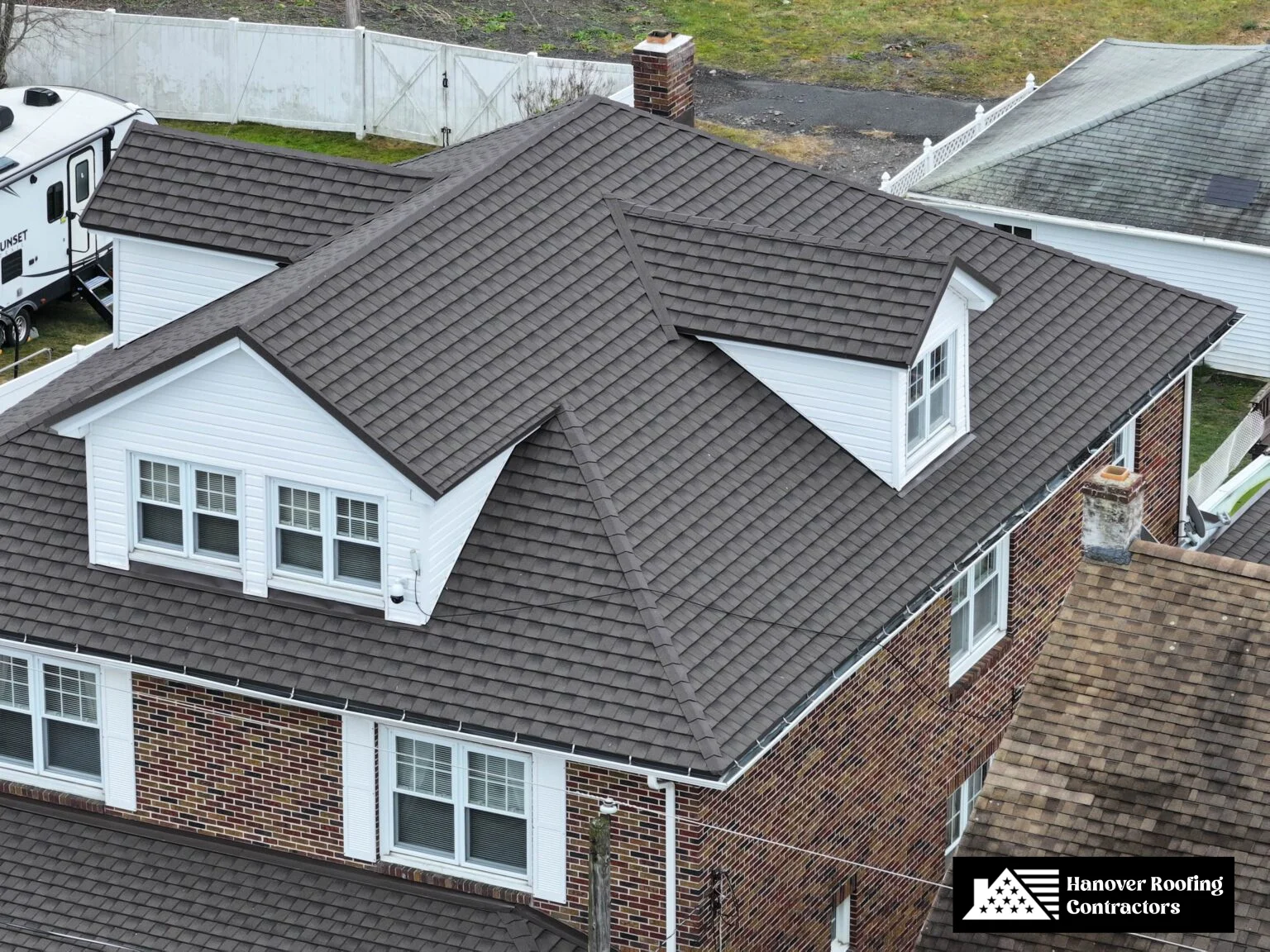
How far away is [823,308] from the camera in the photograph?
24938 millimetres

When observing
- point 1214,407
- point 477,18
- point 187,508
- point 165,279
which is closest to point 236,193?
point 165,279

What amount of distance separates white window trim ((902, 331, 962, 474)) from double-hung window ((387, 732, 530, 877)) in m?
5.37

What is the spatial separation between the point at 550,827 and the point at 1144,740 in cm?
541

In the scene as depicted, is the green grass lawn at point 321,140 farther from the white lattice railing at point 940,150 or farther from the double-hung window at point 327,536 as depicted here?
the double-hung window at point 327,536

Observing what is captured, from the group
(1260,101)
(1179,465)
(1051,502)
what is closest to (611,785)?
(1051,502)

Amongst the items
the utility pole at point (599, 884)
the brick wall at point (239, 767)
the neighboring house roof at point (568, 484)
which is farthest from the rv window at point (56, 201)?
the utility pole at point (599, 884)

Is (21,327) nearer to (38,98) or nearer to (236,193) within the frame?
(38,98)

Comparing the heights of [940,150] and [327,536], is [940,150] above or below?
below

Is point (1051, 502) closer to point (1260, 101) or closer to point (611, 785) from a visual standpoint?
point (611, 785)

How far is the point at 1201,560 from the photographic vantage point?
22641 millimetres

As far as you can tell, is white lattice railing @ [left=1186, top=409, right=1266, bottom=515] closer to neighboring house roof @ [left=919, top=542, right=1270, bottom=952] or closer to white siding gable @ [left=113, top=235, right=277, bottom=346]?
neighboring house roof @ [left=919, top=542, right=1270, bottom=952]

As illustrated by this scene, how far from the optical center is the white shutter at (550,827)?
22.7 meters

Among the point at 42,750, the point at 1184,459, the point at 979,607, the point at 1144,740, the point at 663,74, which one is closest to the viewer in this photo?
the point at 1144,740

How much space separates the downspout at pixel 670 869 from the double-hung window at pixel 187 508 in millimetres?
4833
